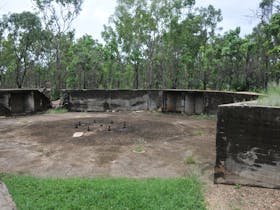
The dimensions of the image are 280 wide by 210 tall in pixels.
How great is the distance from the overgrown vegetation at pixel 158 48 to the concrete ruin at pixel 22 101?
1457mm

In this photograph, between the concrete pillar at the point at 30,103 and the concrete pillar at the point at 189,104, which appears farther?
the concrete pillar at the point at 30,103

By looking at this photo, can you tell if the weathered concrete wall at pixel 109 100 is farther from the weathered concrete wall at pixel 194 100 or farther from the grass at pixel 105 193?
the grass at pixel 105 193

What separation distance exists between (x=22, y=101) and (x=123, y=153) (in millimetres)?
8784

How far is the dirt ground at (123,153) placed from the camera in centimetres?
374

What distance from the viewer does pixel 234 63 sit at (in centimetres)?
1842

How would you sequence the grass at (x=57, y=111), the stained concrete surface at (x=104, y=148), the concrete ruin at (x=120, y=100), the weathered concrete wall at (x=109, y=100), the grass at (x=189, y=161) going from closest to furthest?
1. the stained concrete surface at (x=104, y=148)
2. the grass at (x=189, y=161)
3. the grass at (x=57, y=111)
4. the concrete ruin at (x=120, y=100)
5. the weathered concrete wall at (x=109, y=100)

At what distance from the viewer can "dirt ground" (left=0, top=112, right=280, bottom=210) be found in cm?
374

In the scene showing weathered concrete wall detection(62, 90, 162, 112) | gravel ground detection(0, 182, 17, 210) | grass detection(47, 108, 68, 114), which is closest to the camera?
gravel ground detection(0, 182, 17, 210)

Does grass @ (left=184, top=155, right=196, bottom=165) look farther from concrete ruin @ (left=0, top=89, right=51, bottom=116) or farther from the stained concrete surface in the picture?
concrete ruin @ (left=0, top=89, right=51, bottom=116)

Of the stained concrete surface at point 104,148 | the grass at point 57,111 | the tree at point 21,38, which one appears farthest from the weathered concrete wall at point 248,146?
the tree at point 21,38

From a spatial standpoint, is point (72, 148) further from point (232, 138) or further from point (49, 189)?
point (232, 138)

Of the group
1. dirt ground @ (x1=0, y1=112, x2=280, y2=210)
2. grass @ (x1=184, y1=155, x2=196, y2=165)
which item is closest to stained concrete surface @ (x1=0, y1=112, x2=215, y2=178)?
dirt ground @ (x1=0, y1=112, x2=280, y2=210)

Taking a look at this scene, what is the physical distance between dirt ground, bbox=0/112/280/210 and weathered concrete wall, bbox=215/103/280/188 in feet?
Answer: 0.66

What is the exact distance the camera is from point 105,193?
11.5 ft
